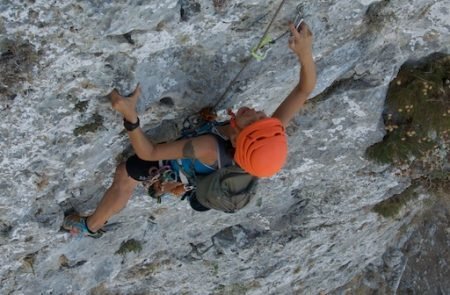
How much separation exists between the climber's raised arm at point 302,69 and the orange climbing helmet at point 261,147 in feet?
2.31

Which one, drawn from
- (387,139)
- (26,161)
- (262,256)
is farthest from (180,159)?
(262,256)

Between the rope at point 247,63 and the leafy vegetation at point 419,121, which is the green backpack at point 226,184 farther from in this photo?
the leafy vegetation at point 419,121

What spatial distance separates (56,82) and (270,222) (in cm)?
455

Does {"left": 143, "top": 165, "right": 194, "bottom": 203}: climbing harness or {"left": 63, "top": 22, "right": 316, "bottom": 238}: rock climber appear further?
{"left": 143, "top": 165, "right": 194, "bottom": 203}: climbing harness

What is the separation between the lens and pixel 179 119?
18.6ft

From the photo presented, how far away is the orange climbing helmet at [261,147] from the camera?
13.9ft

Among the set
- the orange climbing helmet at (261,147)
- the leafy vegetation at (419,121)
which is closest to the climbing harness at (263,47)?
the orange climbing helmet at (261,147)

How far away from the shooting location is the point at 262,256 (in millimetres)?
8969

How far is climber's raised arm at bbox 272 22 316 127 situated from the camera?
4.76 metres

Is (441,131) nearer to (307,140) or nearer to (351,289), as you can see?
(307,140)

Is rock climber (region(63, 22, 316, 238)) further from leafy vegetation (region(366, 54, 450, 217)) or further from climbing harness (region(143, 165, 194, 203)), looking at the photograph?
leafy vegetation (region(366, 54, 450, 217))

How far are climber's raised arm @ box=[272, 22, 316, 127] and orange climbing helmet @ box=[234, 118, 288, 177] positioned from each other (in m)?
0.70

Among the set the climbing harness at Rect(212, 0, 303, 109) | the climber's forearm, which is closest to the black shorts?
the climber's forearm

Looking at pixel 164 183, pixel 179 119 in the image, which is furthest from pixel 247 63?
pixel 164 183
